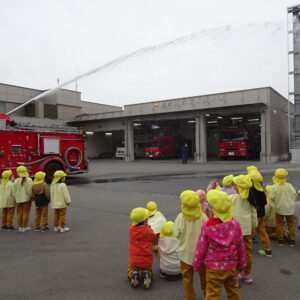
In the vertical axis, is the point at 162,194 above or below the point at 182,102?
below

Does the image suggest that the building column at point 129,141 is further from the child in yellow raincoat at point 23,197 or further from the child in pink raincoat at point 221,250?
the child in pink raincoat at point 221,250

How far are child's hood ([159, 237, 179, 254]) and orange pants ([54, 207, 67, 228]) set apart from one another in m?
3.08

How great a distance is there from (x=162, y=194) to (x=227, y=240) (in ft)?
25.2

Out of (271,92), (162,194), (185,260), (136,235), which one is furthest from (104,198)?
(271,92)

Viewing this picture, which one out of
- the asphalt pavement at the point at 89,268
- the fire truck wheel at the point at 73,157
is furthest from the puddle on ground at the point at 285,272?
the fire truck wheel at the point at 73,157

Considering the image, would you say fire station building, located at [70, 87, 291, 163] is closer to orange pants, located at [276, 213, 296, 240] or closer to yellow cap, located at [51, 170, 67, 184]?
orange pants, located at [276, 213, 296, 240]

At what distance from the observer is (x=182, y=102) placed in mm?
29734

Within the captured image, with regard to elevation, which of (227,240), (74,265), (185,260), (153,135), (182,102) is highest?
(182,102)

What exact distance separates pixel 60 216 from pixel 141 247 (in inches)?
127

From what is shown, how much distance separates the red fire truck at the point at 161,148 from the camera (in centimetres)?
3569

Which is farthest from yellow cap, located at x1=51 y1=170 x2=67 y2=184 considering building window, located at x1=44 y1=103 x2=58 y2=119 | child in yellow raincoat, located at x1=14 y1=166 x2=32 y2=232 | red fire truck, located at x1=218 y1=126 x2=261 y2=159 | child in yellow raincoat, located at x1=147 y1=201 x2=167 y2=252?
building window, located at x1=44 y1=103 x2=58 y2=119

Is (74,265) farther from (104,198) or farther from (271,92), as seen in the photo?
(271,92)

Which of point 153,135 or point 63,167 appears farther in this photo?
point 153,135

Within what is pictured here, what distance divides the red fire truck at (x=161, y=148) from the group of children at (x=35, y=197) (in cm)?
2943
